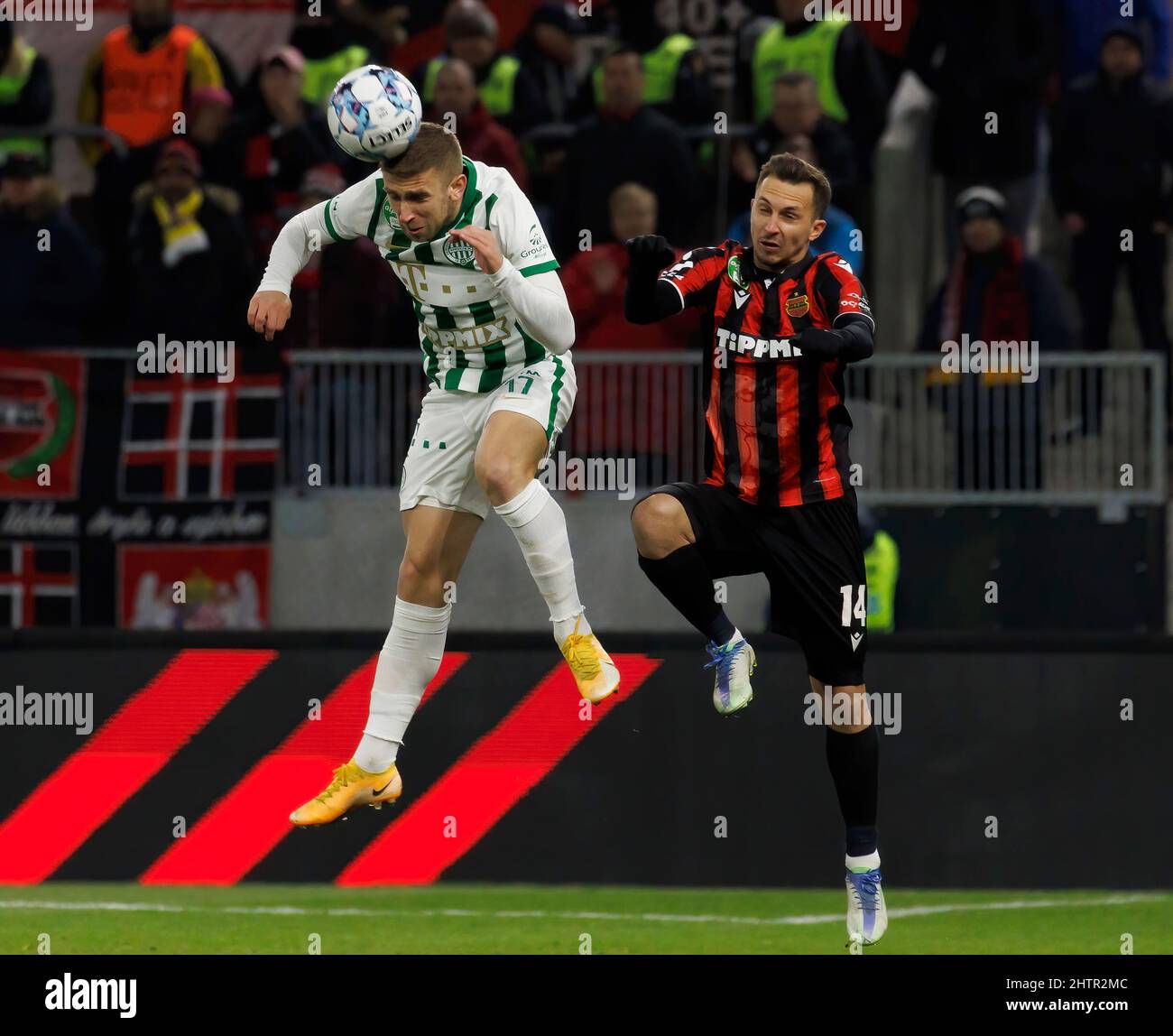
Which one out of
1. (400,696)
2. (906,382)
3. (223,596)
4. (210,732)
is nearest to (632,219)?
(906,382)

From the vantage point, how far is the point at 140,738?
10.9 m

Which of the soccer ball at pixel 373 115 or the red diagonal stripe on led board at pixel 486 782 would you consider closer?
the soccer ball at pixel 373 115

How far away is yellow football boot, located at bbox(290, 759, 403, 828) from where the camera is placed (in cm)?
866

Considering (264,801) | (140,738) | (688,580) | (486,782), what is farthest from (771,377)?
(140,738)

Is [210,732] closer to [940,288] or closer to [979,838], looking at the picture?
[979,838]

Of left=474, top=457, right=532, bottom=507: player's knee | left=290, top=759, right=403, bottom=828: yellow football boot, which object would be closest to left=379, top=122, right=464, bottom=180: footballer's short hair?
left=474, top=457, right=532, bottom=507: player's knee

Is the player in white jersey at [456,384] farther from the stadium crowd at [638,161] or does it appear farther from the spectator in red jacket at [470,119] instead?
the spectator in red jacket at [470,119]

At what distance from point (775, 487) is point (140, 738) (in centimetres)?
380

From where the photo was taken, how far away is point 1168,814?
428 inches

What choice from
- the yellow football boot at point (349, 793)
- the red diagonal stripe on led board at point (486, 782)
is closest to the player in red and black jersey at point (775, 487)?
the yellow football boot at point (349, 793)

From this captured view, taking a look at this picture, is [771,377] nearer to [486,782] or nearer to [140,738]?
[486,782]

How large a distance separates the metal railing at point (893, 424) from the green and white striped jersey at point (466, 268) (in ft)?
13.2

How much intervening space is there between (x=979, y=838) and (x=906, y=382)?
296cm

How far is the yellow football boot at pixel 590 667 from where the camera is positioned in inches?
331
